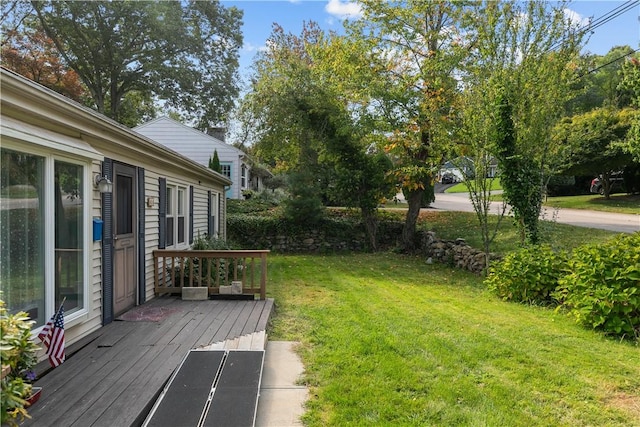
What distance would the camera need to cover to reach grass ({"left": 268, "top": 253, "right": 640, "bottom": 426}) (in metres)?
2.97

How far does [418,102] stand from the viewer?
12.2 metres

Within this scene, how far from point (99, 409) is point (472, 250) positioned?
Result: 32.2 ft

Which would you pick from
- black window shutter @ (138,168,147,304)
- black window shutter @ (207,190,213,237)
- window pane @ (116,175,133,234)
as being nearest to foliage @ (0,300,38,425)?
window pane @ (116,175,133,234)

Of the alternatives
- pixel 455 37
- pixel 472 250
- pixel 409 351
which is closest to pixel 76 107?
pixel 409 351

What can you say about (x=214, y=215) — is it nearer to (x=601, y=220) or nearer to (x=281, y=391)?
(x=281, y=391)

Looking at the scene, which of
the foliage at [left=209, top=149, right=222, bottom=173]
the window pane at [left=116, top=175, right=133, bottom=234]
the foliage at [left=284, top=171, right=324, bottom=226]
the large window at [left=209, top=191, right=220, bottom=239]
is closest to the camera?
the window pane at [left=116, top=175, right=133, bottom=234]

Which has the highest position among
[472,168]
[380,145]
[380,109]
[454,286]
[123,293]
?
[380,109]

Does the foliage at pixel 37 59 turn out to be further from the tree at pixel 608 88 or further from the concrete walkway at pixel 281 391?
the tree at pixel 608 88

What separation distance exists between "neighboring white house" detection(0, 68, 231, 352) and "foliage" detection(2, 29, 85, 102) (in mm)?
19754

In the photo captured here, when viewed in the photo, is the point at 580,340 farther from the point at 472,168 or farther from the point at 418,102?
the point at 418,102

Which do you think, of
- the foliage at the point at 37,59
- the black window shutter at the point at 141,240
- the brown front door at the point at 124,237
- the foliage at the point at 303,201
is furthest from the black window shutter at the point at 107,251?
the foliage at the point at 37,59

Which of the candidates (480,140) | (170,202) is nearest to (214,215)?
(170,202)

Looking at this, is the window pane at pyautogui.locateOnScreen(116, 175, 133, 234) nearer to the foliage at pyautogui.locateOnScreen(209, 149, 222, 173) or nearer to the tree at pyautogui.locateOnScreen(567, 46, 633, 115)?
the foliage at pyautogui.locateOnScreen(209, 149, 222, 173)

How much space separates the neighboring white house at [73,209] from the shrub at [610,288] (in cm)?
604
